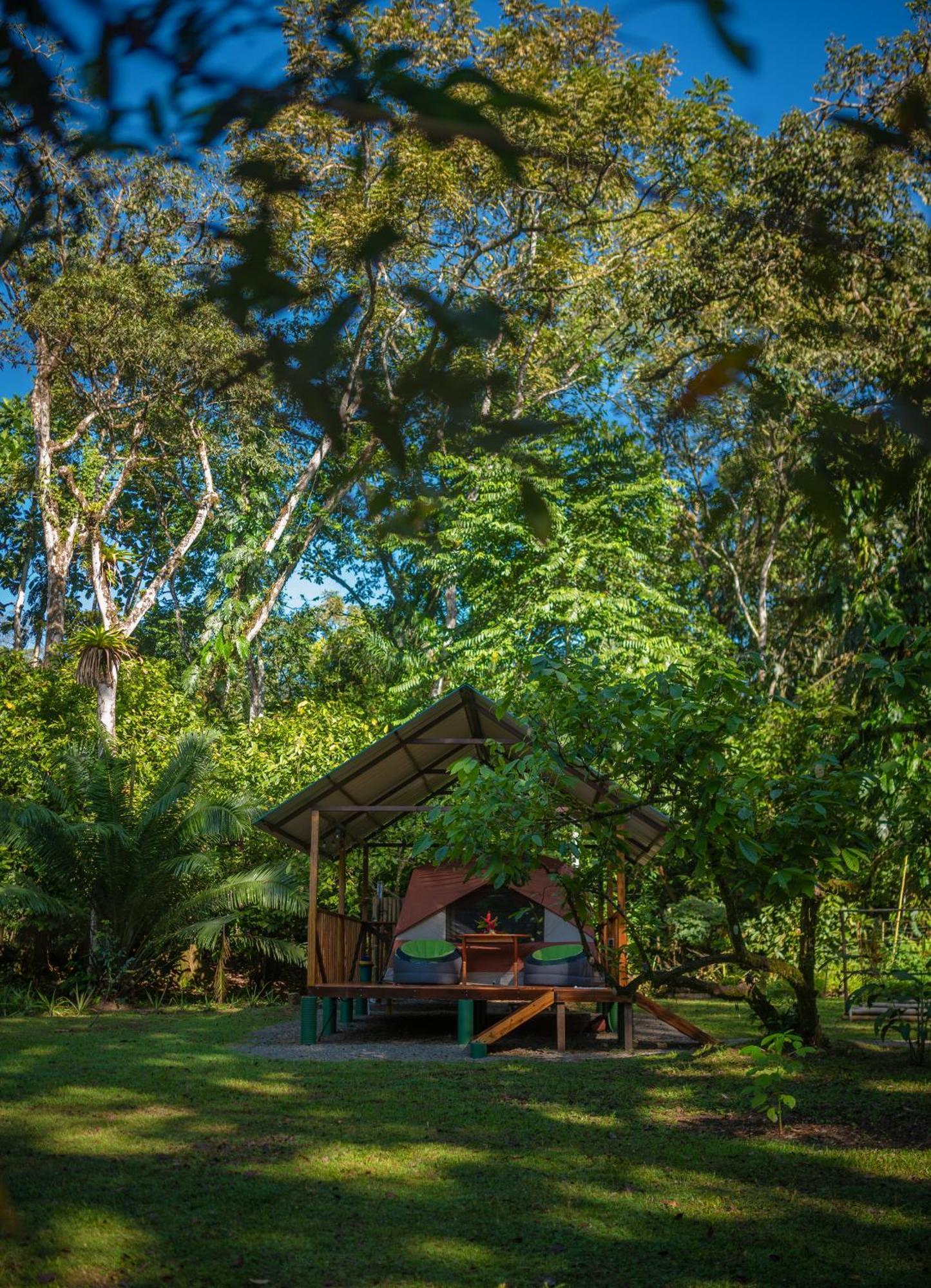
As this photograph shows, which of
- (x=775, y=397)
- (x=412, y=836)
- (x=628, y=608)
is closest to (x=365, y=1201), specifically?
(x=775, y=397)

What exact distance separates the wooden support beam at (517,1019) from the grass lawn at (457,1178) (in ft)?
4.96

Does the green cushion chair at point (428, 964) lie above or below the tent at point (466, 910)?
below

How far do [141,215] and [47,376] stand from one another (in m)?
4.68

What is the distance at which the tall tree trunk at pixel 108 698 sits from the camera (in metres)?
18.0

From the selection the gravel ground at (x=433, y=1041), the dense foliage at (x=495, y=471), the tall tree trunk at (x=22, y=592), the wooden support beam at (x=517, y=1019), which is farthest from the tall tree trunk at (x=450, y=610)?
the tall tree trunk at (x=22, y=592)

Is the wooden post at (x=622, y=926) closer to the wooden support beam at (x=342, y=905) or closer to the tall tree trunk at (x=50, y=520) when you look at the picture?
the wooden support beam at (x=342, y=905)

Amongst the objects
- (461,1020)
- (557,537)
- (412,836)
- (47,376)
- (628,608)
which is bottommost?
(461,1020)

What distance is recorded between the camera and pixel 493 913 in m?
12.8

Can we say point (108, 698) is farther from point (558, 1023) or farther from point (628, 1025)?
point (628, 1025)

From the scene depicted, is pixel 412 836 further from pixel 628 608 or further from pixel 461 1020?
pixel 628 608

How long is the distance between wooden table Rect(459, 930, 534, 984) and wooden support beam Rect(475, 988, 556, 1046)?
529 millimetres

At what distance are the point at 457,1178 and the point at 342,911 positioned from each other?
23.1 feet

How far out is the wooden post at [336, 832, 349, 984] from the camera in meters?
11.8

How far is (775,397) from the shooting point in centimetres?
159
